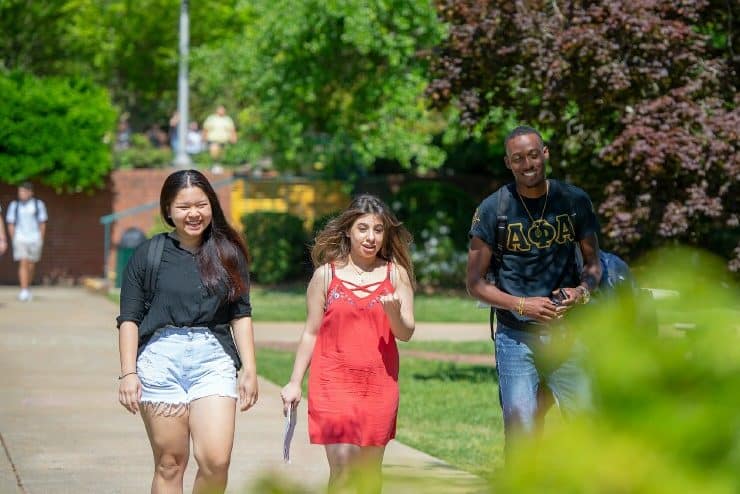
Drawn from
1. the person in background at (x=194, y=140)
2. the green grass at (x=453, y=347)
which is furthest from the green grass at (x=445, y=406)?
the person in background at (x=194, y=140)

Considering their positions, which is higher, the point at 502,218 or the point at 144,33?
the point at 144,33

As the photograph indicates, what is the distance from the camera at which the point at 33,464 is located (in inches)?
318

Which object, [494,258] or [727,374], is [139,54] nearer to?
[494,258]

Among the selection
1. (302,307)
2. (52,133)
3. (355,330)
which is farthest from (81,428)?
(52,133)

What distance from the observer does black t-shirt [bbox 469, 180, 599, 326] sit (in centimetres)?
570

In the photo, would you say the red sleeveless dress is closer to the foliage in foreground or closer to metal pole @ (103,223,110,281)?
the foliage in foreground

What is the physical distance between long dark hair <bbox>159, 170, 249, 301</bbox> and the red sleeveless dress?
1.38 ft

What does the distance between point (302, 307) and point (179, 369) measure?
1574cm

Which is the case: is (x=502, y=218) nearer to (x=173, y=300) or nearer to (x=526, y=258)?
(x=526, y=258)

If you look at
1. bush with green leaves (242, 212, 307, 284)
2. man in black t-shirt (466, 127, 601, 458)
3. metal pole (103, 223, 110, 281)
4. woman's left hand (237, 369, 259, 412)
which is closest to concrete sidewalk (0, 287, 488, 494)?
woman's left hand (237, 369, 259, 412)

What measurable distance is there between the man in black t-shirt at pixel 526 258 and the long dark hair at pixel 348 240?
0.34 m

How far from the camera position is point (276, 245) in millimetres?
25781

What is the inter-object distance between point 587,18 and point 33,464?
18.8ft

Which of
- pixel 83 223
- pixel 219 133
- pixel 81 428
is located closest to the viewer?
pixel 81 428
